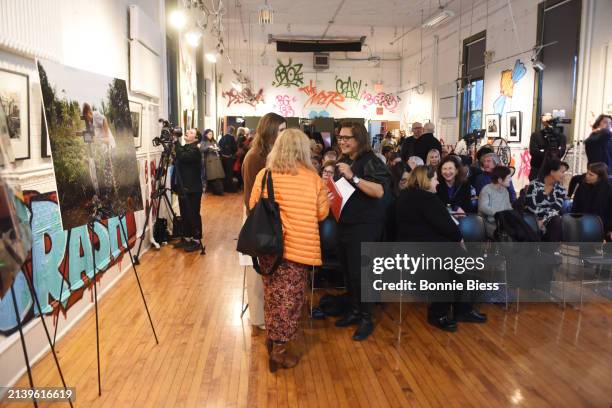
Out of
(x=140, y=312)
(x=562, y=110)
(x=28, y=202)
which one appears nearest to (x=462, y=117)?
(x=562, y=110)

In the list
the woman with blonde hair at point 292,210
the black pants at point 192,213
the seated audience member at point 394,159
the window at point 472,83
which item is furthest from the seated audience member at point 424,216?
the window at point 472,83

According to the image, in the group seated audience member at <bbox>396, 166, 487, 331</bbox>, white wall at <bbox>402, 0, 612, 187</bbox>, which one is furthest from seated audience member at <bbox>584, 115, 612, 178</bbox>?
seated audience member at <bbox>396, 166, 487, 331</bbox>

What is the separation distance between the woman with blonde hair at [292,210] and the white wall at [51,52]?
1.47 meters

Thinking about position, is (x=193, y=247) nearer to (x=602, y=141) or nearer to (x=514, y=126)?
(x=602, y=141)

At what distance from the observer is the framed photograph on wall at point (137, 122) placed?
18.8 feet

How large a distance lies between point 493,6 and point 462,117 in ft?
9.22

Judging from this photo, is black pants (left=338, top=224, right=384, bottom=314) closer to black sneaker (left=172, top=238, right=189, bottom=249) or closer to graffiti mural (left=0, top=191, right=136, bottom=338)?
graffiti mural (left=0, top=191, right=136, bottom=338)

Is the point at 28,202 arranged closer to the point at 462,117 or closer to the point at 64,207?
the point at 64,207

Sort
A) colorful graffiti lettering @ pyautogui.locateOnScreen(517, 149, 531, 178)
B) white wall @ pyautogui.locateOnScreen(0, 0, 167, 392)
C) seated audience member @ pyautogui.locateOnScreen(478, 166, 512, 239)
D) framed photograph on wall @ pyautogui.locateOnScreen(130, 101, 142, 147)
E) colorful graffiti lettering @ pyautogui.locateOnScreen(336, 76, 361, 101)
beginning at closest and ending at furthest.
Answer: white wall @ pyautogui.locateOnScreen(0, 0, 167, 392) < seated audience member @ pyautogui.locateOnScreen(478, 166, 512, 239) < framed photograph on wall @ pyautogui.locateOnScreen(130, 101, 142, 147) < colorful graffiti lettering @ pyautogui.locateOnScreen(517, 149, 531, 178) < colorful graffiti lettering @ pyautogui.locateOnScreen(336, 76, 361, 101)

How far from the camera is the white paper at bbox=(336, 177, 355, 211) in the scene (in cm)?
344

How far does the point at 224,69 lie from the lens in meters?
17.4

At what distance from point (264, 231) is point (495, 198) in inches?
110

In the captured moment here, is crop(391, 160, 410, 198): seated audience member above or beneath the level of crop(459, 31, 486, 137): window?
beneath
